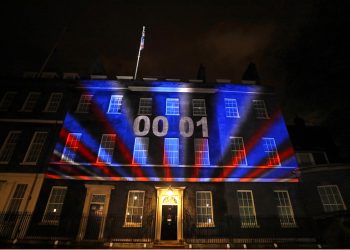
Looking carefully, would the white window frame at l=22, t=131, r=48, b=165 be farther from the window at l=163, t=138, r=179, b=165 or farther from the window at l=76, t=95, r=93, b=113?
the window at l=163, t=138, r=179, b=165

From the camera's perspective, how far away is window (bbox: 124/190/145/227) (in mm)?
14242

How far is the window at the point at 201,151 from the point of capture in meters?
16.4

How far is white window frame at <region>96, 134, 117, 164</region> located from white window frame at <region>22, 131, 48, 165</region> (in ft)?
15.7

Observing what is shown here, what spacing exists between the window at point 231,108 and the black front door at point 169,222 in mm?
9287

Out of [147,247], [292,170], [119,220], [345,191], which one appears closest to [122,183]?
[119,220]

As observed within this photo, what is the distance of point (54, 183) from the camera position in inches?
603

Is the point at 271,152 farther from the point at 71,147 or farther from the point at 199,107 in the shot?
the point at 71,147

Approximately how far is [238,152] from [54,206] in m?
14.5

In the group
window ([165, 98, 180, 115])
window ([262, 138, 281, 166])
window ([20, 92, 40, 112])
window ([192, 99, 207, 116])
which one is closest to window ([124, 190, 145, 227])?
window ([165, 98, 180, 115])

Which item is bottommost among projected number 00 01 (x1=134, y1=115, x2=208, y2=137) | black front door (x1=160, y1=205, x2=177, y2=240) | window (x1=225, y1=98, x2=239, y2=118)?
black front door (x1=160, y1=205, x2=177, y2=240)

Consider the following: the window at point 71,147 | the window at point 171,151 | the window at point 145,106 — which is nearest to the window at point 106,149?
the window at point 71,147

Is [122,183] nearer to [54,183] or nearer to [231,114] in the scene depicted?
[54,183]

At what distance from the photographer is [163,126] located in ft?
58.2

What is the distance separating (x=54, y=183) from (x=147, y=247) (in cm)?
836
